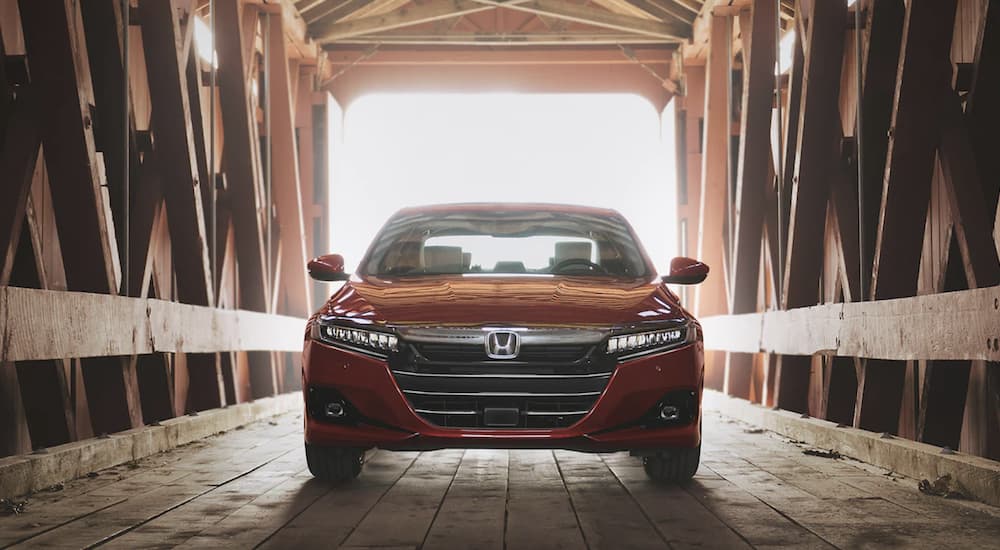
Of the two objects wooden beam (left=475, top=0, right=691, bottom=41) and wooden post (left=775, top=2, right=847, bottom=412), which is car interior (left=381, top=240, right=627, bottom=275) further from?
wooden beam (left=475, top=0, right=691, bottom=41)

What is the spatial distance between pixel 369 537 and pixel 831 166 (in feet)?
17.4

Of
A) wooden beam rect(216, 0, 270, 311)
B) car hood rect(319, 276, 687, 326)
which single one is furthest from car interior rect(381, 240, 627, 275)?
wooden beam rect(216, 0, 270, 311)

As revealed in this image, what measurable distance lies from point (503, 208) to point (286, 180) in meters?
7.85

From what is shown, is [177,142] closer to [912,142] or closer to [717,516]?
[912,142]

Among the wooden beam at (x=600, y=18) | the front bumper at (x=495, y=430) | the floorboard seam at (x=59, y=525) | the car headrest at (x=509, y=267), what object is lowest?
the floorboard seam at (x=59, y=525)

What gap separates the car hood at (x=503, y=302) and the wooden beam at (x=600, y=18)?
9766mm

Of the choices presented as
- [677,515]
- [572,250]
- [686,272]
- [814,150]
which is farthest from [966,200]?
[677,515]

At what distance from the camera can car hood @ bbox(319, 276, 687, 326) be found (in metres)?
5.32

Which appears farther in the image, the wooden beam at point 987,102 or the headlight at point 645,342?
the wooden beam at point 987,102

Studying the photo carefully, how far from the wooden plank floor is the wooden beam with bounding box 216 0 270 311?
4.44 m

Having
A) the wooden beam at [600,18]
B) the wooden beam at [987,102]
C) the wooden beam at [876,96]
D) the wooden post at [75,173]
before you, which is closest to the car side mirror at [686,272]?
the wooden beam at [876,96]

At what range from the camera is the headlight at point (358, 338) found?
5.27m

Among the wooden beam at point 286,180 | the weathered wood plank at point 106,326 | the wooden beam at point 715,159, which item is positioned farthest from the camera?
the wooden beam at point 715,159

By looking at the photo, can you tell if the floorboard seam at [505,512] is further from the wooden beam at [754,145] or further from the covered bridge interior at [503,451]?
the wooden beam at [754,145]
